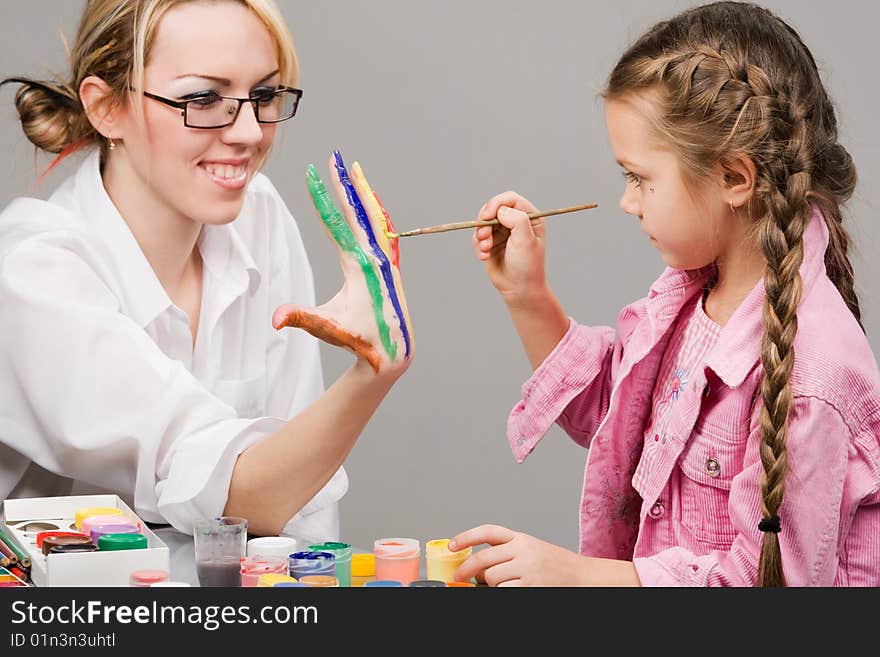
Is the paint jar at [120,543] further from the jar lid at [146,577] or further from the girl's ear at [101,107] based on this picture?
the girl's ear at [101,107]

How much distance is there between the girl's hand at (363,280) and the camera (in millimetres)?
A: 1510

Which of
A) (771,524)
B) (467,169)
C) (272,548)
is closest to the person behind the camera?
(771,524)

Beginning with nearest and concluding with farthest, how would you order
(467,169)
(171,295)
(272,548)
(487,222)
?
(272,548) → (487,222) → (171,295) → (467,169)

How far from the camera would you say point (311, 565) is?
1.44 m

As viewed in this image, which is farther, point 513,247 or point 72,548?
point 513,247

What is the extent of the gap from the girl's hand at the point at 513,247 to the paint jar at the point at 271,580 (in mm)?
545

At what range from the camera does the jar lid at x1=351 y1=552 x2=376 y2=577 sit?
4.94ft

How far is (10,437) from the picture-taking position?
1.73 m

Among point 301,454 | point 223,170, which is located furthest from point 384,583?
point 223,170

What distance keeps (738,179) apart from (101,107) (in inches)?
36.8

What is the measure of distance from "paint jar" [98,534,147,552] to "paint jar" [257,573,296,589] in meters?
0.14

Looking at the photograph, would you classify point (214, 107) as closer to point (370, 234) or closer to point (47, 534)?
point (370, 234)
